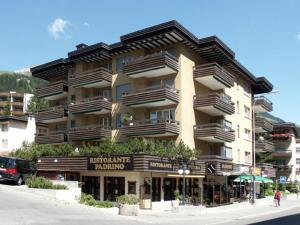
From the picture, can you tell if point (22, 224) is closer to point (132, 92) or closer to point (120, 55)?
point (132, 92)

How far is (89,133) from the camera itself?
48.2m

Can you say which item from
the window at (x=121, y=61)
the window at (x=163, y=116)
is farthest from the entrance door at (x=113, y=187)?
the window at (x=121, y=61)

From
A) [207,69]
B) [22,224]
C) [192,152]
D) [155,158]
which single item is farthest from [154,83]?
[22,224]

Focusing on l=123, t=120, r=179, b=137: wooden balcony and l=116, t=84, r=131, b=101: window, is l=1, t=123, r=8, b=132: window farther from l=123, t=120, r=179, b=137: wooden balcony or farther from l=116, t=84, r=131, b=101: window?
l=123, t=120, r=179, b=137: wooden balcony

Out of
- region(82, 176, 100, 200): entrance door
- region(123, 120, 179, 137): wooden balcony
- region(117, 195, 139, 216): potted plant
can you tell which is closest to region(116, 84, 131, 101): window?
region(123, 120, 179, 137): wooden balcony

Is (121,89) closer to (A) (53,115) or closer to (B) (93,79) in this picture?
(B) (93,79)

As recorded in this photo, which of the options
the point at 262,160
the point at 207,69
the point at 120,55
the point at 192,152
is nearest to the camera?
the point at 192,152

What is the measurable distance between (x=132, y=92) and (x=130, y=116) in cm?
231

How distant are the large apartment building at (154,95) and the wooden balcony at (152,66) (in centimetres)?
9

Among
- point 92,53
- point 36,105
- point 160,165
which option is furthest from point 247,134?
point 36,105

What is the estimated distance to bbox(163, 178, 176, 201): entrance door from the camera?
41.6 meters

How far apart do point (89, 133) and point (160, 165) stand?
1272 centimetres

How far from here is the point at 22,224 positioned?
69.7 ft

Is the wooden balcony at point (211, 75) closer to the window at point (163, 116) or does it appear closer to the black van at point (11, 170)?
the window at point (163, 116)
